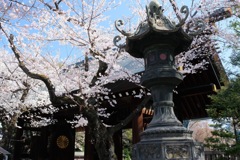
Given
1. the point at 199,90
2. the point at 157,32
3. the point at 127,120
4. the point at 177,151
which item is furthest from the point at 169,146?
the point at 199,90

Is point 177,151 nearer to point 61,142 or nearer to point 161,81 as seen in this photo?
point 161,81

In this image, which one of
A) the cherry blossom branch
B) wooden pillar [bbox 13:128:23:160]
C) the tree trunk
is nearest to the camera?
the cherry blossom branch

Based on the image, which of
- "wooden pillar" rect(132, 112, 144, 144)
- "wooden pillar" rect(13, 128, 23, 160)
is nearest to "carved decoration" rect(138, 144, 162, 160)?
"wooden pillar" rect(132, 112, 144, 144)

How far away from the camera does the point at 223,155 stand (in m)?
7.55

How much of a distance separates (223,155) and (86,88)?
488 centimetres

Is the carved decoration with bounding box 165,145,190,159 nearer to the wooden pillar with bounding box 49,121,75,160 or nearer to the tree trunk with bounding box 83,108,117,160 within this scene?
the tree trunk with bounding box 83,108,117,160

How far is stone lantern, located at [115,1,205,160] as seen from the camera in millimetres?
3104

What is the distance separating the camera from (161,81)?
3.56 metres

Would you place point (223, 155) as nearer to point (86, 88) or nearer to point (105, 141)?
point (105, 141)

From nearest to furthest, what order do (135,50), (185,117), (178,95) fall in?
(135,50) < (178,95) < (185,117)

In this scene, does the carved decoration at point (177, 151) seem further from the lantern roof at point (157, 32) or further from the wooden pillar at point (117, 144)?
the wooden pillar at point (117, 144)

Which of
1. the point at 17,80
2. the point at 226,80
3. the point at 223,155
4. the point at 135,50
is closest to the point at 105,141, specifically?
the point at 135,50

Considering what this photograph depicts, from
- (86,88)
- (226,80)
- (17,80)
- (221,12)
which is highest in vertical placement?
(221,12)

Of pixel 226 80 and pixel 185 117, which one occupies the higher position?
pixel 226 80
